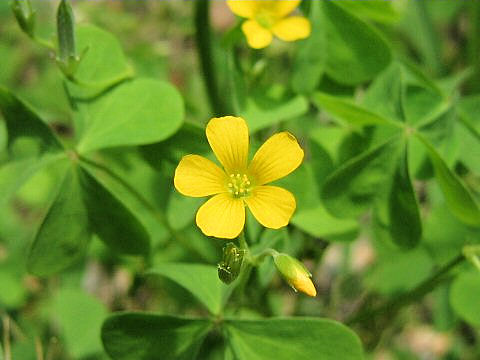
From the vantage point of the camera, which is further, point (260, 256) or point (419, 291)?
point (419, 291)

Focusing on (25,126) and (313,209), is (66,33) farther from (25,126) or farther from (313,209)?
(313,209)

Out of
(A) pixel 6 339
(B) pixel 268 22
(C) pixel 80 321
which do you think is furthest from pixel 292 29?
(A) pixel 6 339

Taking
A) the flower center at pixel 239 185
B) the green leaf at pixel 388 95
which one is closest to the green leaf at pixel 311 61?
the green leaf at pixel 388 95

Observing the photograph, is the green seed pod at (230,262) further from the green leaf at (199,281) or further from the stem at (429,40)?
the stem at (429,40)

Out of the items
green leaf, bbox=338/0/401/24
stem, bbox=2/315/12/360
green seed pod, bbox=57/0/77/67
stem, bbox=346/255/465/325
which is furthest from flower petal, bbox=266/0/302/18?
stem, bbox=2/315/12/360

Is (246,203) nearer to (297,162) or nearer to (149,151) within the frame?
(297,162)
